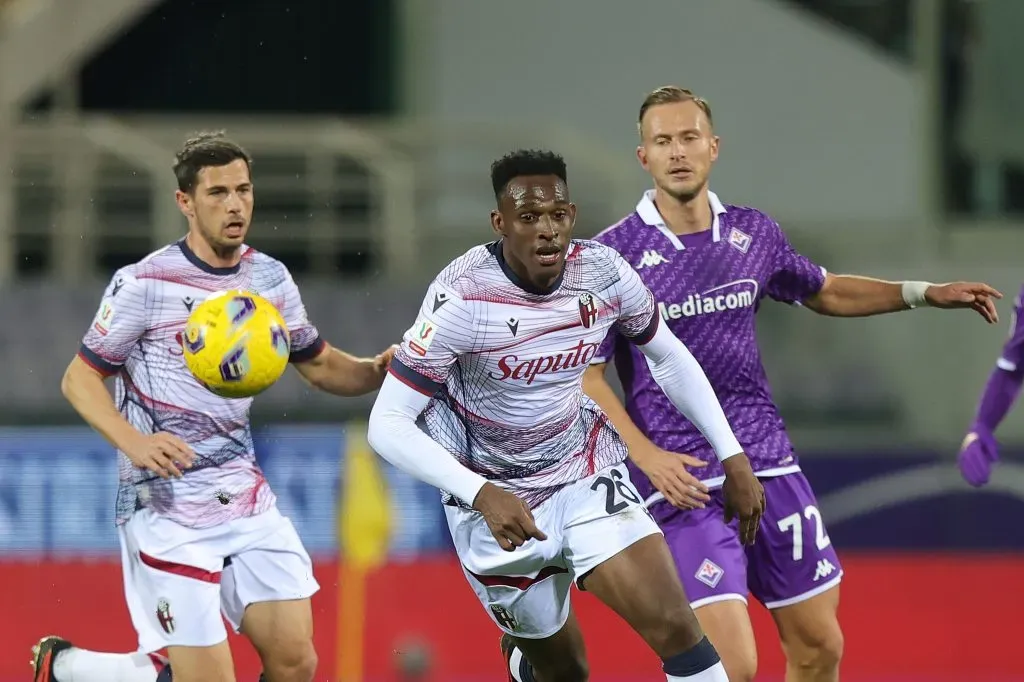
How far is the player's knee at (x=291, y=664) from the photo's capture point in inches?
210

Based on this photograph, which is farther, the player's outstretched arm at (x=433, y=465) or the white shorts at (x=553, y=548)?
the white shorts at (x=553, y=548)

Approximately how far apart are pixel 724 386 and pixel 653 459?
522 millimetres

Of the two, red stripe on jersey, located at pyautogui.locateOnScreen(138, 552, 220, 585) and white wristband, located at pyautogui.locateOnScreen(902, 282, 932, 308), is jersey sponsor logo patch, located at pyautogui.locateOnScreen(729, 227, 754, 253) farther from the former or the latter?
red stripe on jersey, located at pyautogui.locateOnScreen(138, 552, 220, 585)

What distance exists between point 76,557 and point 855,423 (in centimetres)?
526

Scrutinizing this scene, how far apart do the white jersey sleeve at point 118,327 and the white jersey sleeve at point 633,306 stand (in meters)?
1.52

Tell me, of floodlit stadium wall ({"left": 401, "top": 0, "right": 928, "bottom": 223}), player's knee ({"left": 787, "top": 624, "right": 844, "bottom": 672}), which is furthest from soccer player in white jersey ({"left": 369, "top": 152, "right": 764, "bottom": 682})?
floodlit stadium wall ({"left": 401, "top": 0, "right": 928, "bottom": 223})

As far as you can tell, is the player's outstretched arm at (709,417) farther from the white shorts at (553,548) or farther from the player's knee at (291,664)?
the player's knee at (291,664)

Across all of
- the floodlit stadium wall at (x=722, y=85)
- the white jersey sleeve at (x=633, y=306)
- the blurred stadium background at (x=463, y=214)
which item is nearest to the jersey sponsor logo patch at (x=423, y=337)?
the white jersey sleeve at (x=633, y=306)

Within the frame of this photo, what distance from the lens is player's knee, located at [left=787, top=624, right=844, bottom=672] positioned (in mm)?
5336

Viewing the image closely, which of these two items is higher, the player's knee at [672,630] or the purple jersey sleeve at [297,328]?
the purple jersey sleeve at [297,328]

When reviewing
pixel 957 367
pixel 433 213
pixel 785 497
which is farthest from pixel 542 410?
pixel 433 213

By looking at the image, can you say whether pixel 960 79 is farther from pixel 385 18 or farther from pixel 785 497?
pixel 785 497

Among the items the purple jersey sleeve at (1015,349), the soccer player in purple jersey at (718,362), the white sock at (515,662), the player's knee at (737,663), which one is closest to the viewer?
the player's knee at (737,663)

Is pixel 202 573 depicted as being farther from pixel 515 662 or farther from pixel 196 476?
pixel 515 662
